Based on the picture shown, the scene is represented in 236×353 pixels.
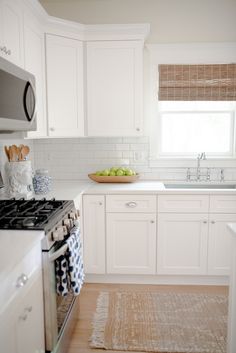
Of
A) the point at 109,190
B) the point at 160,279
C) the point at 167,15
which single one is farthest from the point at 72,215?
the point at 167,15

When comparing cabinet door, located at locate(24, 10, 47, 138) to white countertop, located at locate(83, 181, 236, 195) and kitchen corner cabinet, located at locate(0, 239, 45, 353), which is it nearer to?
white countertop, located at locate(83, 181, 236, 195)

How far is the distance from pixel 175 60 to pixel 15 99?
2203mm

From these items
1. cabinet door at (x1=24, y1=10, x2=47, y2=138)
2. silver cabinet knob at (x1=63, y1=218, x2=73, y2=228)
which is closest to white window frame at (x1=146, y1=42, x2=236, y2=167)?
cabinet door at (x1=24, y1=10, x2=47, y2=138)

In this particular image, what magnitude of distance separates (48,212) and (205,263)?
1702 millimetres

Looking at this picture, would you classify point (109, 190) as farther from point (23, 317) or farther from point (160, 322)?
point (23, 317)

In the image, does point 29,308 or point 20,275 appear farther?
point 29,308

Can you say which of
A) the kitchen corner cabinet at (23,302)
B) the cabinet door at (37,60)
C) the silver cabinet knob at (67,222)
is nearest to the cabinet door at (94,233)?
the cabinet door at (37,60)

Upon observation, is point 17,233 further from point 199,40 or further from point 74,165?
point 199,40

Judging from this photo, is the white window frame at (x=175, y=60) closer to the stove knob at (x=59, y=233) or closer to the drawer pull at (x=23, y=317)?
the stove knob at (x=59, y=233)

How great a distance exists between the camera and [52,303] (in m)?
1.72

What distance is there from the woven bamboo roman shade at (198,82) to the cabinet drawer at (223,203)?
1.11 m

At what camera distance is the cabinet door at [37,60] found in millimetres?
2371

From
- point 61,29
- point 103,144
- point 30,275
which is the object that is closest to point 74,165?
point 103,144

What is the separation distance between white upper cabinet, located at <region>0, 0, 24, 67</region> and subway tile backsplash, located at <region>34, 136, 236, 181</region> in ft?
4.40
